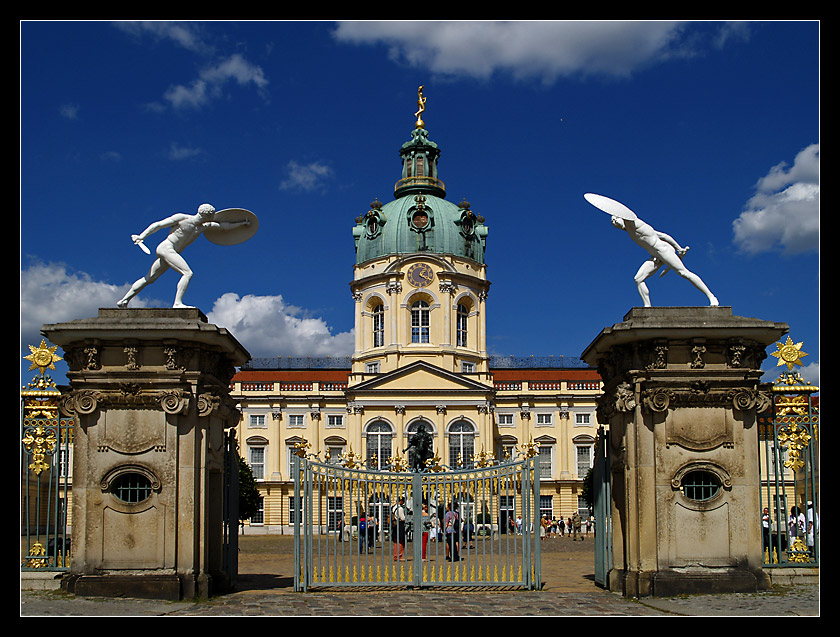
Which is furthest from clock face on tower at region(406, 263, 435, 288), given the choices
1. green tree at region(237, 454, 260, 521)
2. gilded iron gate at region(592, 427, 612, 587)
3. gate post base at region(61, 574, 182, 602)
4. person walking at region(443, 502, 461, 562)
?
gate post base at region(61, 574, 182, 602)

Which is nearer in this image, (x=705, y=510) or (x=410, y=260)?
(x=705, y=510)

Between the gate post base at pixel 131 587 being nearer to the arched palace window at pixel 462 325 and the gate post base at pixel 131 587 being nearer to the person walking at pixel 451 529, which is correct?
the person walking at pixel 451 529

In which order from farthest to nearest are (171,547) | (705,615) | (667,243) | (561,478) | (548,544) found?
(561,478)
(548,544)
(667,243)
(171,547)
(705,615)

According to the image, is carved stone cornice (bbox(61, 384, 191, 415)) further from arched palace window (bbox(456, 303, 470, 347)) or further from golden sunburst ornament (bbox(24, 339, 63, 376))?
arched palace window (bbox(456, 303, 470, 347))

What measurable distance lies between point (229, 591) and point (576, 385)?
47.8 metres

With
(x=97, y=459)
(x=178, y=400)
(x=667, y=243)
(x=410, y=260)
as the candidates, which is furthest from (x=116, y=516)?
(x=410, y=260)

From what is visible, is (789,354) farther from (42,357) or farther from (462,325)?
(462,325)

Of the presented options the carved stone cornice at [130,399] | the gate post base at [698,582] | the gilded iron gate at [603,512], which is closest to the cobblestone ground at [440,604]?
the gate post base at [698,582]

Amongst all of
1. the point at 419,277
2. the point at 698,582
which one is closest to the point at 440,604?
the point at 698,582

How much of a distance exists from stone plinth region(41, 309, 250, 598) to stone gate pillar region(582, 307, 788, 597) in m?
6.30

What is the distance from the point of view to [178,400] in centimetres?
1402

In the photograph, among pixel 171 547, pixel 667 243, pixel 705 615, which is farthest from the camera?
pixel 667 243

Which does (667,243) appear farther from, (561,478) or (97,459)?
(561,478)

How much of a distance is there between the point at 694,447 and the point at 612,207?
3851 millimetres
